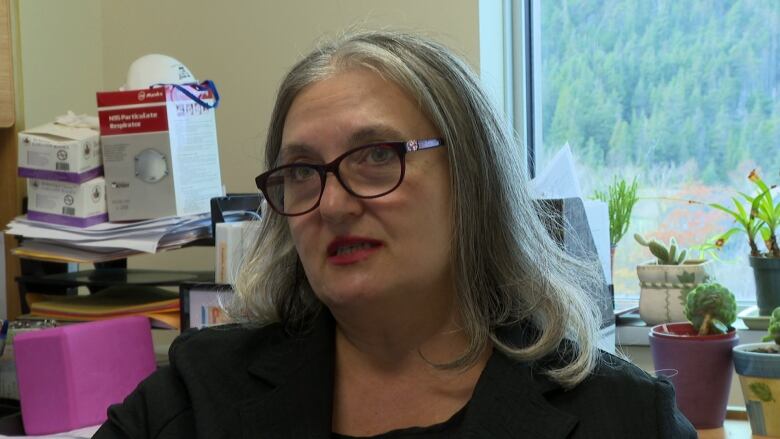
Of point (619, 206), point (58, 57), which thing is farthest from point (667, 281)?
point (58, 57)

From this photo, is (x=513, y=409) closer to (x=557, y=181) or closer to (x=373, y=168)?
(x=373, y=168)

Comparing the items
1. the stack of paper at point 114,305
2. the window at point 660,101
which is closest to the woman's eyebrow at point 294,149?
the stack of paper at point 114,305

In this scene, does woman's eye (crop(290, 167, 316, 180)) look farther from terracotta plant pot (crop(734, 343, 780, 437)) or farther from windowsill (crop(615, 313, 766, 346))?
windowsill (crop(615, 313, 766, 346))

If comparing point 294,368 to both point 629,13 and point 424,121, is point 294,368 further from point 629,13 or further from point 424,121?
point 629,13

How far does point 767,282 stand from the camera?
2186 millimetres

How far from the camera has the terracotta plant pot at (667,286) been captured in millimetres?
2146

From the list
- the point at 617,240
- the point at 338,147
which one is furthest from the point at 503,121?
the point at 617,240

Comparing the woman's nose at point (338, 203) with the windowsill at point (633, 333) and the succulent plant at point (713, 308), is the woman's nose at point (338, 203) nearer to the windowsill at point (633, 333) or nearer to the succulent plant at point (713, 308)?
the succulent plant at point (713, 308)

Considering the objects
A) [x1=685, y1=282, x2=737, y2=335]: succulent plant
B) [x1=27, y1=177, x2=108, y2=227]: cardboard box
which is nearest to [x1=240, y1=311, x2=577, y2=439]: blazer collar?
[x1=685, y1=282, x2=737, y2=335]: succulent plant

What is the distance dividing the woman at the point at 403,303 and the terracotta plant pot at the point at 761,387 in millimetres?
430

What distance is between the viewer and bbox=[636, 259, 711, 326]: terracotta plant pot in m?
2.15

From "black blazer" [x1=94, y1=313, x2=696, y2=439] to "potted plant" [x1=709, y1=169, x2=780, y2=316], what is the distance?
3.59ft

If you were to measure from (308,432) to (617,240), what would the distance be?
1428 mm

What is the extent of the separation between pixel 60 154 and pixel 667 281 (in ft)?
4.26
